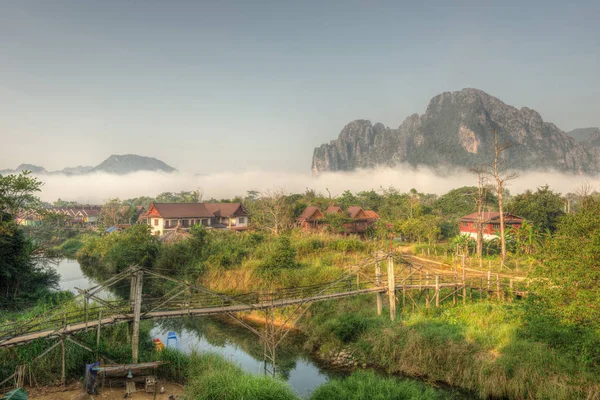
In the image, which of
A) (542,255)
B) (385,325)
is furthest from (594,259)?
(385,325)

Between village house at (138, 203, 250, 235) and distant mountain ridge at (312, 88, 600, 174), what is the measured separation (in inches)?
3545

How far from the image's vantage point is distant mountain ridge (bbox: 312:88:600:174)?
122m

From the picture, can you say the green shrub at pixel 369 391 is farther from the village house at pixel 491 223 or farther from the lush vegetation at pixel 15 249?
the village house at pixel 491 223

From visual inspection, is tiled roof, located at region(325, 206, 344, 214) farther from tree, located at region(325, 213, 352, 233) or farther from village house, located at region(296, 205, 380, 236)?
tree, located at region(325, 213, 352, 233)

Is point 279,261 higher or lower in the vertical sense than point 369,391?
higher

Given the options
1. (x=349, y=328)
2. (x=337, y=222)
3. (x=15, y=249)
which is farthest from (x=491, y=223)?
(x=15, y=249)

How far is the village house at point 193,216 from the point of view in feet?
152

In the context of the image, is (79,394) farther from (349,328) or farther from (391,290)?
(391,290)

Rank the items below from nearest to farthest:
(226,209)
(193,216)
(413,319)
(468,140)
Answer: (413,319) → (193,216) → (226,209) → (468,140)

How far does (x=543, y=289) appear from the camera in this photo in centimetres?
1194

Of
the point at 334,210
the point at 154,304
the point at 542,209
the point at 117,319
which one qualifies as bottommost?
the point at 117,319

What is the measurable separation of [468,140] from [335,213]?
100188 mm

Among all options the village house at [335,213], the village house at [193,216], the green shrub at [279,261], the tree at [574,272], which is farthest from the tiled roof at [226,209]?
the tree at [574,272]

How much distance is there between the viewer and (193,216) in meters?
48.7
